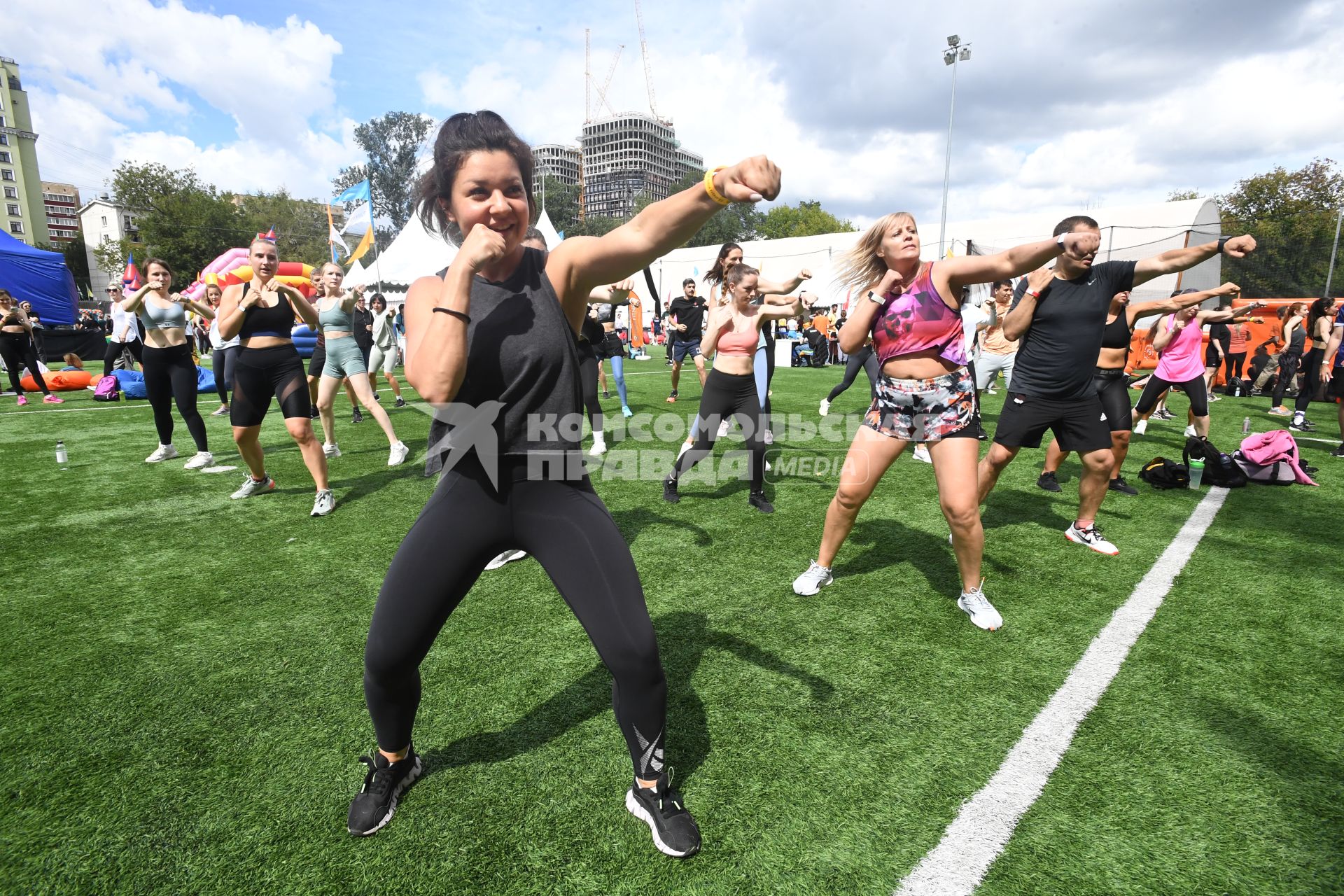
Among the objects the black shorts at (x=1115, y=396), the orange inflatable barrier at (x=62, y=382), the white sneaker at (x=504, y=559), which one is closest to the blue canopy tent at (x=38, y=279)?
the orange inflatable barrier at (x=62, y=382)

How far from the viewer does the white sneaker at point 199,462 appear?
730 cm

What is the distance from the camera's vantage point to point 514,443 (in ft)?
6.00

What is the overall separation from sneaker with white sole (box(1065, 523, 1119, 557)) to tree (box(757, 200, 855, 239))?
7102 cm

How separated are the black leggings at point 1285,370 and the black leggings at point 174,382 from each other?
16.9m

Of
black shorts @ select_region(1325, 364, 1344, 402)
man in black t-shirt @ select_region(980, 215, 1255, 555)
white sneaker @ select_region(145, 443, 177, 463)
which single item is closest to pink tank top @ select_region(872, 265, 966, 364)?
man in black t-shirt @ select_region(980, 215, 1255, 555)

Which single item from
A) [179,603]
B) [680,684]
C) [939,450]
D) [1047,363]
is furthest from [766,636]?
[179,603]

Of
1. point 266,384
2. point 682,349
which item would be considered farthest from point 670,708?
point 682,349

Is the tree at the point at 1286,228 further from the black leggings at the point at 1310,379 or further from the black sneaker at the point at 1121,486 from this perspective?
the black sneaker at the point at 1121,486

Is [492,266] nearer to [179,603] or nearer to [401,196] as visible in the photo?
Result: [179,603]

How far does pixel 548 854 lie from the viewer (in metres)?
2.03

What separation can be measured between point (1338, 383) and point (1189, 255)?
7089mm

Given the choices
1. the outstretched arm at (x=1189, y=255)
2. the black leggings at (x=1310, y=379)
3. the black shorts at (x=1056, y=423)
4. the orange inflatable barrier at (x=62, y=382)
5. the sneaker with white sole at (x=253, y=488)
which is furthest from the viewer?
the orange inflatable barrier at (x=62, y=382)

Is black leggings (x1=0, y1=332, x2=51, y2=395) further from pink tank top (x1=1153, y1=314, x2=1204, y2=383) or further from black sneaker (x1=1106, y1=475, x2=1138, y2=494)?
pink tank top (x1=1153, y1=314, x2=1204, y2=383)

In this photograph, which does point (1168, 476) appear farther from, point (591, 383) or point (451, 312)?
point (451, 312)
